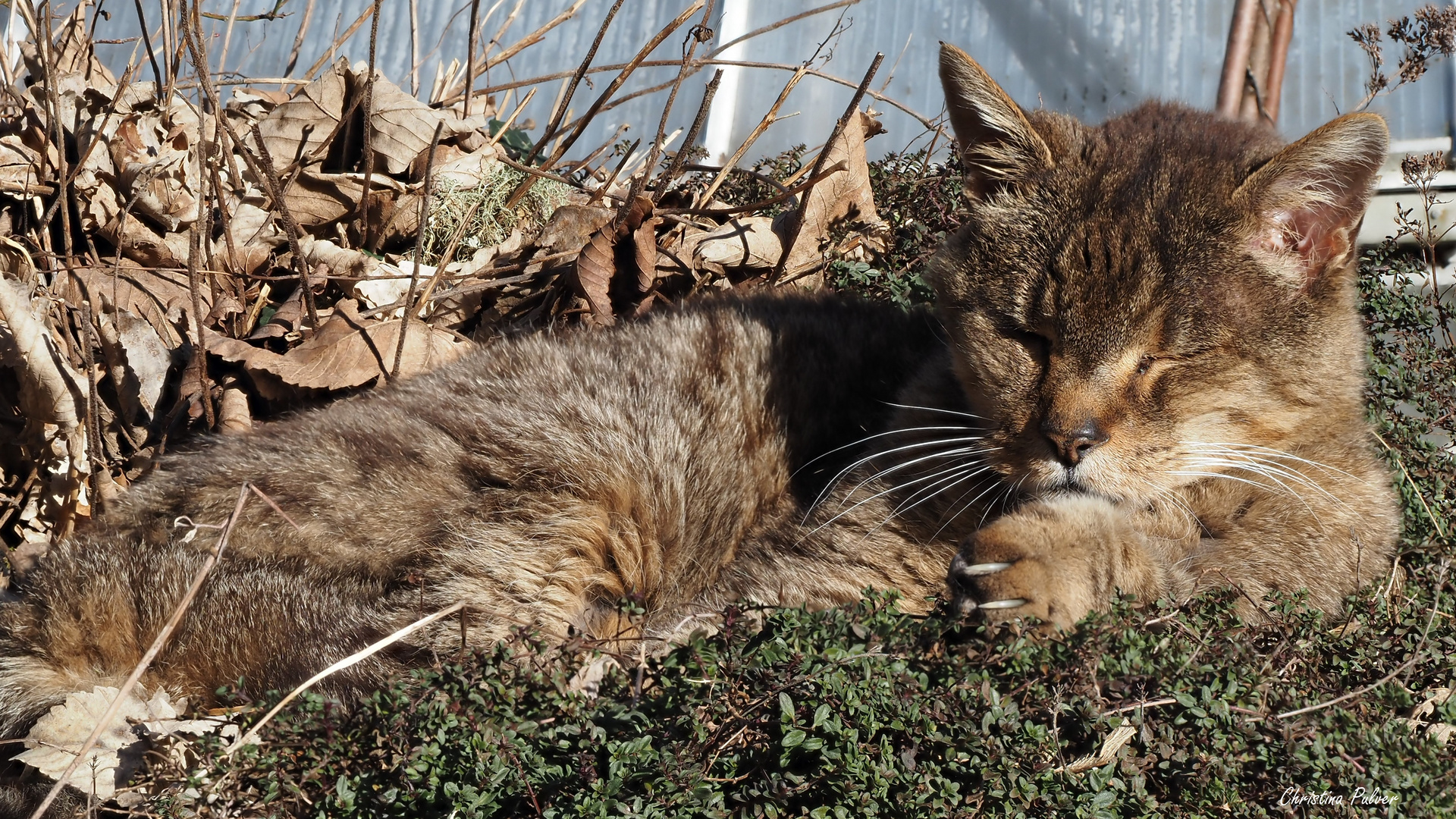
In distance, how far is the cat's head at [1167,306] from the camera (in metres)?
2.45

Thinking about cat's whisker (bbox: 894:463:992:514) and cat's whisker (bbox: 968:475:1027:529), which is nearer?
cat's whisker (bbox: 968:475:1027:529)

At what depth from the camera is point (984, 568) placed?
224cm

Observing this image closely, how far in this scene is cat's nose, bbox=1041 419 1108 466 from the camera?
242 centimetres

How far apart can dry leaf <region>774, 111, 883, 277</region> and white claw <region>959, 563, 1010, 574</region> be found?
7.44 feet

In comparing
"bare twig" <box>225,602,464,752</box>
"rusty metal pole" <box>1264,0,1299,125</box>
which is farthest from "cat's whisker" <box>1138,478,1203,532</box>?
"rusty metal pole" <box>1264,0,1299,125</box>

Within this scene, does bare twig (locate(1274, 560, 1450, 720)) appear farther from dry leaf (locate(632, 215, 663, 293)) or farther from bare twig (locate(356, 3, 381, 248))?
bare twig (locate(356, 3, 381, 248))

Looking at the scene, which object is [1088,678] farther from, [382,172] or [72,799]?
[382,172]

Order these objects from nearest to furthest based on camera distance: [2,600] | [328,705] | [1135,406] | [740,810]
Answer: [740,810]
[328,705]
[1135,406]
[2,600]

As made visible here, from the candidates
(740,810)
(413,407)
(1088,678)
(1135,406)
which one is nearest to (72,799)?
(413,407)

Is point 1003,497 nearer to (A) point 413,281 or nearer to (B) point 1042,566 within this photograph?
(B) point 1042,566

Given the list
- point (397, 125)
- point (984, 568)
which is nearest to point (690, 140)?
point (397, 125)

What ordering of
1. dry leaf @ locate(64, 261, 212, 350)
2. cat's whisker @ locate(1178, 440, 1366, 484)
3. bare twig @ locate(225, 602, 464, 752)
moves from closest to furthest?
bare twig @ locate(225, 602, 464, 752) → cat's whisker @ locate(1178, 440, 1366, 484) → dry leaf @ locate(64, 261, 212, 350)

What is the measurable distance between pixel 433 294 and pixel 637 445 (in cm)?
136

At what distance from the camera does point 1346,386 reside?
2684 mm
